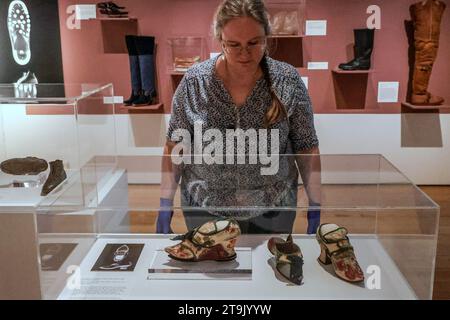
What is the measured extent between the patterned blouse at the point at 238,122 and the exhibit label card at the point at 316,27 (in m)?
1.90

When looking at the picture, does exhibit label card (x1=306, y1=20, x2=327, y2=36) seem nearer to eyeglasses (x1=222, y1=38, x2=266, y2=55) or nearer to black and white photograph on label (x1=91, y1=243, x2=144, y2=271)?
eyeglasses (x1=222, y1=38, x2=266, y2=55)

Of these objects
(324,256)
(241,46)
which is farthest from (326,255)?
(241,46)

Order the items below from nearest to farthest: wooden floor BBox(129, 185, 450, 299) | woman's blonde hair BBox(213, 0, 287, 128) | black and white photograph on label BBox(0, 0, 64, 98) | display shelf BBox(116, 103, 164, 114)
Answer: wooden floor BBox(129, 185, 450, 299), woman's blonde hair BBox(213, 0, 287, 128), black and white photograph on label BBox(0, 0, 64, 98), display shelf BBox(116, 103, 164, 114)

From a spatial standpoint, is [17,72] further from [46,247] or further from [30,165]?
[46,247]

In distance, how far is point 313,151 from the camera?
1.54 meters

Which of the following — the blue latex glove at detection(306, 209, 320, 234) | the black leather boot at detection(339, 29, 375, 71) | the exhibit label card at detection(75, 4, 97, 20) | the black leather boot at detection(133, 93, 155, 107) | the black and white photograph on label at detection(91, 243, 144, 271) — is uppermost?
the exhibit label card at detection(75, 4, 97, 20)

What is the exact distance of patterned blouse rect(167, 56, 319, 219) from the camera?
1392 mm

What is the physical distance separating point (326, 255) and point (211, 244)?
271 millimetres

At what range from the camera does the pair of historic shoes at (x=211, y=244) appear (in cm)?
115

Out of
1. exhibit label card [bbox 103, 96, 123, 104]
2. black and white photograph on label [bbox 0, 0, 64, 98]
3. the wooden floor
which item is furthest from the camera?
black and white photograph on label [bbox 0, 0, 64, 98]

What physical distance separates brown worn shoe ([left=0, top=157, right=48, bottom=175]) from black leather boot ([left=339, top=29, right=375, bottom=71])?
6.63ft

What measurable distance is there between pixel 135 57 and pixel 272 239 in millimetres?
2541

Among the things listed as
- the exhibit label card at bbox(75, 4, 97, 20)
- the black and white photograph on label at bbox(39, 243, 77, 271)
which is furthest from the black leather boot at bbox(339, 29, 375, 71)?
the black and white photograph on label at bbox(39, 243, 77, 271)
